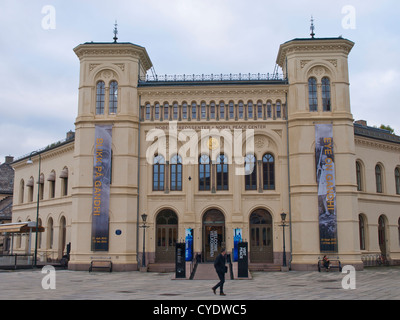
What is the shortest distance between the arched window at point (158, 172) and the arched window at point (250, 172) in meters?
6.22

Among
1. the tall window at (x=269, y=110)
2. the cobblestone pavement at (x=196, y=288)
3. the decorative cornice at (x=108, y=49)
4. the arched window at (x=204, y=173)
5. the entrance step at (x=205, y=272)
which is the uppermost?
the decorative cornice at (x=108, y=49)

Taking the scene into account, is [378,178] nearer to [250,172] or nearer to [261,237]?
[250,172]

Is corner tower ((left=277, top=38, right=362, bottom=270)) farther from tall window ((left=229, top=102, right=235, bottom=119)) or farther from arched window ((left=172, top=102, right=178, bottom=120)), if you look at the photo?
arched window ((left=172, top=102, right=178, bottom=120))

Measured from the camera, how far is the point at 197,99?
35688 mm

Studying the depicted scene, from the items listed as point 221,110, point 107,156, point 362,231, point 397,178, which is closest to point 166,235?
point 107,156

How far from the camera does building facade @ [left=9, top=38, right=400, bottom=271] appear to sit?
1310 inches

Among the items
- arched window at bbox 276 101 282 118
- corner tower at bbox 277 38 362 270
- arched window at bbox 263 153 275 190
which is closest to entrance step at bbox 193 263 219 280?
corner tower at bbox 277 38 362 270

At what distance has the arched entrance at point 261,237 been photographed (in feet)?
112

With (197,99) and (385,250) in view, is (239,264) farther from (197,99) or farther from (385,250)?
(385,250)

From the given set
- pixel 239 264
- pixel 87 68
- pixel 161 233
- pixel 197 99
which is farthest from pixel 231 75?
pixel 239 264

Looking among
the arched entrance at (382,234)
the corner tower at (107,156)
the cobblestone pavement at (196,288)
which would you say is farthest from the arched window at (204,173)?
the arched entrance at (382,234)

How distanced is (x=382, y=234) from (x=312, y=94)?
44.6ft

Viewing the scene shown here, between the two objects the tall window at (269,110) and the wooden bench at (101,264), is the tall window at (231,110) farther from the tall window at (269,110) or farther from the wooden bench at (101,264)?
the wooden bench at (101,264)

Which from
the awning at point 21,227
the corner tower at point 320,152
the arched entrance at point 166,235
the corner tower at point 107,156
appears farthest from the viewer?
the awning at point 21,227
